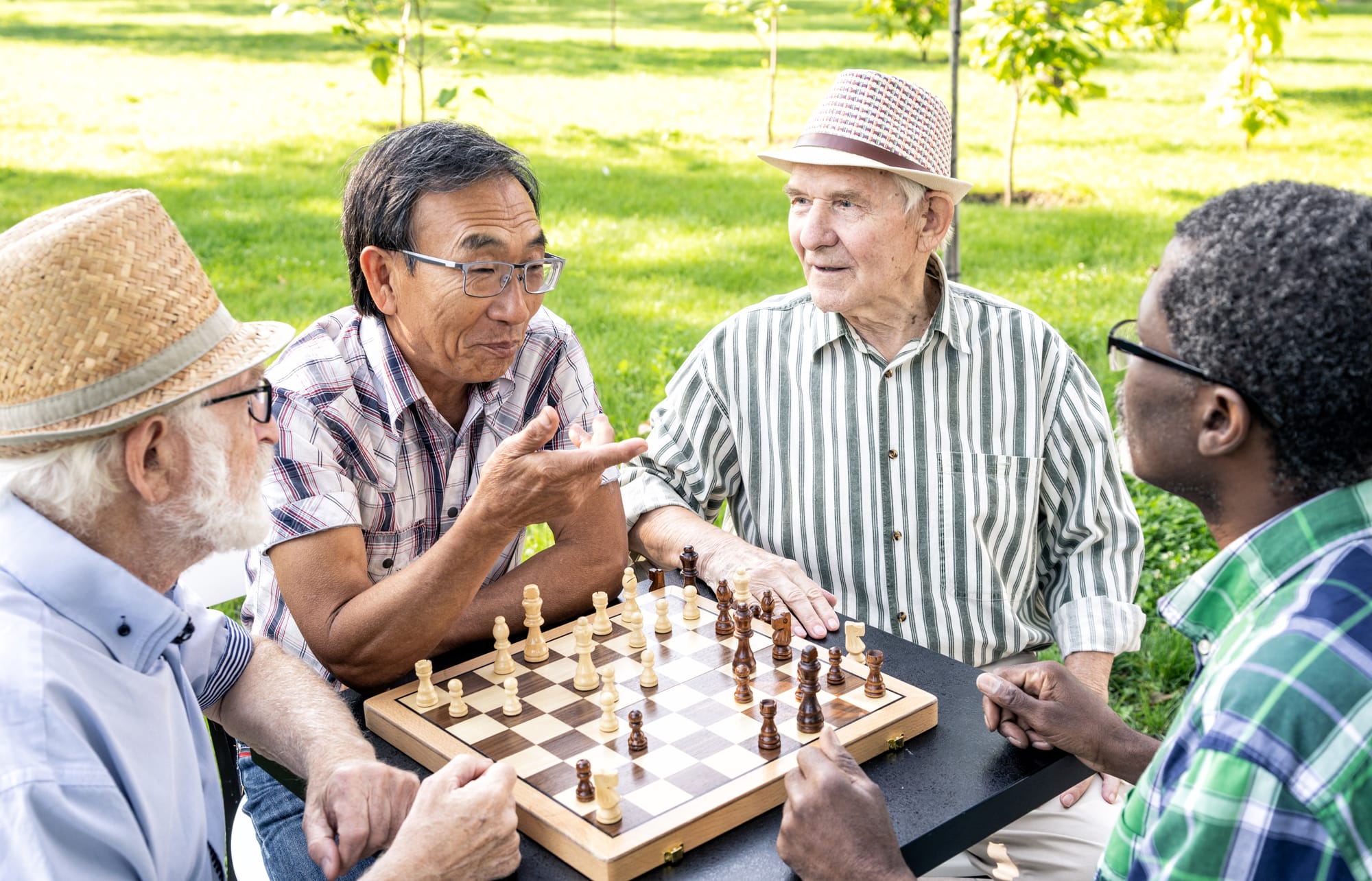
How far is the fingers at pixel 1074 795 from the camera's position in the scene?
273 centimetres

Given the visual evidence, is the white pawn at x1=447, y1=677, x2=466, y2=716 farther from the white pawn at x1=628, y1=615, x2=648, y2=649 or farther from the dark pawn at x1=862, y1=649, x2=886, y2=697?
the dark pawn at x1=862, y1=649, x2=886, y2=697

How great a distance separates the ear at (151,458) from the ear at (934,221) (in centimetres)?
199

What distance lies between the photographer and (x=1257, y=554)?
1.71 meters

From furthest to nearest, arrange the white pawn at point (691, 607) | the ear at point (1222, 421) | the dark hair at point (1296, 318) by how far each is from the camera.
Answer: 1. the white pawn at point (691, 607)
2. the ear at point (1222, 421)
3. the dark hair at point (1296, 318)

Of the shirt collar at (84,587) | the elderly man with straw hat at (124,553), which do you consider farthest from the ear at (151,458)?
the shirt collar at (84,587)

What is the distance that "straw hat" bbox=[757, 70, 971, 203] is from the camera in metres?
3.08

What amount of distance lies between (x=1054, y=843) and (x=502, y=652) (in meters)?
1.34

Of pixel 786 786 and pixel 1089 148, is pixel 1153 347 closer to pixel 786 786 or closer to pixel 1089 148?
pixel 786 786

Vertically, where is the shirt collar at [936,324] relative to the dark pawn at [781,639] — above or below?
above

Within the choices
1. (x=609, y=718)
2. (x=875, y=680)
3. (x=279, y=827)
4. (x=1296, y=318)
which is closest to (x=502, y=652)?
(x=609, y=718)

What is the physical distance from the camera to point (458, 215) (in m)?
2.78

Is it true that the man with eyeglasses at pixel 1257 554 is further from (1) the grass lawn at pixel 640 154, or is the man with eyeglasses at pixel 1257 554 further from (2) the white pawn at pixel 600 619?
(1) the grass lawn at pixel 640 154

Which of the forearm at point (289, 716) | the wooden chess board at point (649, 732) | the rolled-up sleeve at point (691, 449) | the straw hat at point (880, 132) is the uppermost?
the straw hat at point (880, 132)

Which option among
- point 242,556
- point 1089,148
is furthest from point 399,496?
point 1089,148
